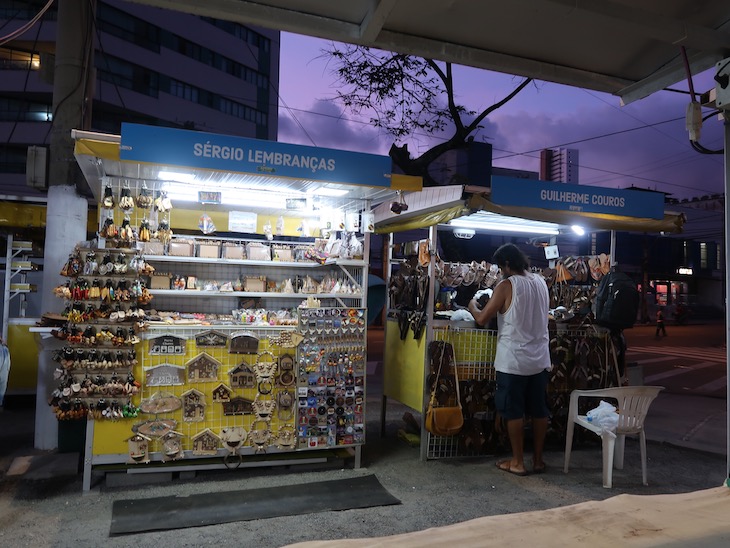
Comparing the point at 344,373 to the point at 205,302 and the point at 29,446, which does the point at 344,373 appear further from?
the point at 29,446

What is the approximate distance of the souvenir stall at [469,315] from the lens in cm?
569

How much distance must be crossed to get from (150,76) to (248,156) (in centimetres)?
3089

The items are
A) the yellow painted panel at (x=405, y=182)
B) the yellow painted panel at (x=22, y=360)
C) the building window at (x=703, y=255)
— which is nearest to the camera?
the yellow painted panel at (x=405, y=182)

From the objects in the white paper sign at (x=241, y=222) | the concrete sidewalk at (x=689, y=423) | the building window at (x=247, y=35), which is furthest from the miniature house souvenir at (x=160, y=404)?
the building window at (x=247, y=35)

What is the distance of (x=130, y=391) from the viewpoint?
4812 mm

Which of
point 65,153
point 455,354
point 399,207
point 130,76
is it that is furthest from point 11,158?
point 455,354

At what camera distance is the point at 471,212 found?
531 centimetres

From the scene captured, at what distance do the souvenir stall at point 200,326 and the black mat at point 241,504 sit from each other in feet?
1.61

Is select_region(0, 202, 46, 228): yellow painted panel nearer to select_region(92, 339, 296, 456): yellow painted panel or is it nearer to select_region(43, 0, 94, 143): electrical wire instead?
select_region(43, 0, 94, 143): electrical wire

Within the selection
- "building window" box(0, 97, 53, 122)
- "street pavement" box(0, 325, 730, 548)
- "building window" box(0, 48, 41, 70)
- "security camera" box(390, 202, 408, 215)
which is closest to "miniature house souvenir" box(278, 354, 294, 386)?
"street pavement" box(0, 325, 730, 548)

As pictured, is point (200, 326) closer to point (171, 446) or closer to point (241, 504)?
point (171, 446)

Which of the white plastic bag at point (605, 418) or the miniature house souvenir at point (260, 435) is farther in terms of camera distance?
the miniature house souvenir at point (260, 435)

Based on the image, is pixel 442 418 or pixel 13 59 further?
pixel 13 59

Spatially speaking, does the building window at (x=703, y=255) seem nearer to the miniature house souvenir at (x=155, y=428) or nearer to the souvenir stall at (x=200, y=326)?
the souvenir stall at (x=200, y=326)
